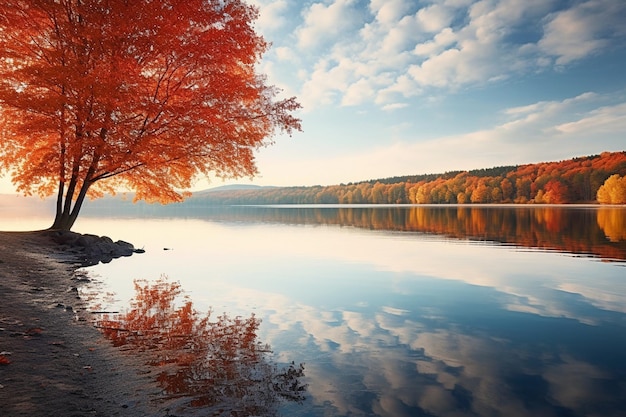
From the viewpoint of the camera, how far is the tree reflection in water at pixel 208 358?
689 cm

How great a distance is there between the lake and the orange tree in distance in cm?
620

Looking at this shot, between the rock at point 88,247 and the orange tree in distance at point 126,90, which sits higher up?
the orange tree in distance at point 126,90

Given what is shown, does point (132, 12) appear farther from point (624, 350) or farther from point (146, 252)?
point (624, 350)

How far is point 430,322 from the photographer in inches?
476

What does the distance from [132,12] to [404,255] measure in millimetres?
20459

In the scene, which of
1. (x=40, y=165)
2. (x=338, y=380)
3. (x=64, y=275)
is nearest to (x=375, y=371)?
(x=338, y=380)

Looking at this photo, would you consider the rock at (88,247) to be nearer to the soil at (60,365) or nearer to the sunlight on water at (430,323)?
the sunlight on water at (430,323)

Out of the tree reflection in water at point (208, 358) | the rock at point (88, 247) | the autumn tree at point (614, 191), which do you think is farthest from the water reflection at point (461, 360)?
the autumn tree at point (614, 191)

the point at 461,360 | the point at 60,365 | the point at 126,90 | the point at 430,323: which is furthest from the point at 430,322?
the point at 126,90

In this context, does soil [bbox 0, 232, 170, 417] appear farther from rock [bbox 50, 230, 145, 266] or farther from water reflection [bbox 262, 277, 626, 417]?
rock [bbox 50, 230, 145, 266]

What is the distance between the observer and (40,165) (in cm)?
2172

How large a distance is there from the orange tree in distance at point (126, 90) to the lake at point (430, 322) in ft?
20.3

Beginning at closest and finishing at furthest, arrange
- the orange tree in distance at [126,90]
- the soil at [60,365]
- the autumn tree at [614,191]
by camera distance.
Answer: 1. the soil at [60,365]
2. the orange tree in distance at [126,90]
3. the autumn tree at [614,191]

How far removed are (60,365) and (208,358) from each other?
2.64 metres
